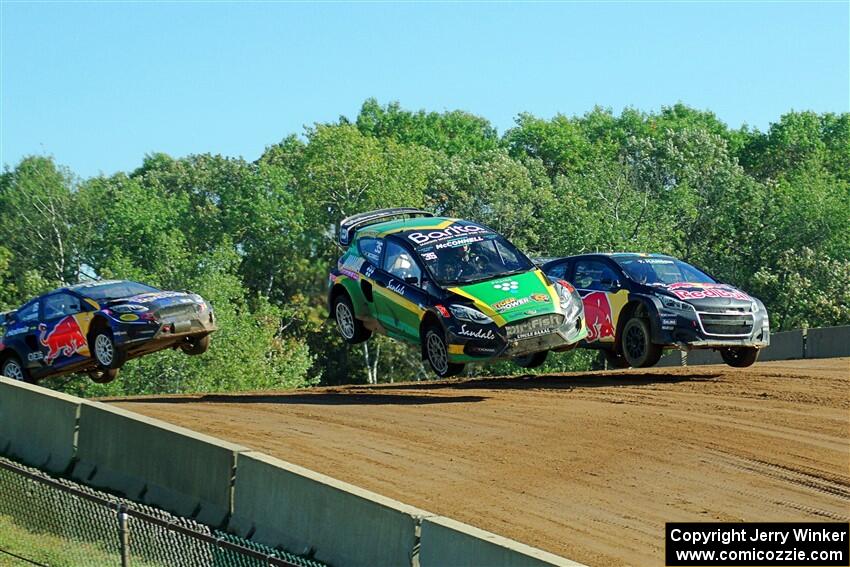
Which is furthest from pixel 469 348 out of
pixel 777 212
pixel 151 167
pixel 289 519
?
pixel 151 167

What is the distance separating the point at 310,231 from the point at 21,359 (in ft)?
148

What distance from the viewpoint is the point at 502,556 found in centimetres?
981

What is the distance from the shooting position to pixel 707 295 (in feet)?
66.5

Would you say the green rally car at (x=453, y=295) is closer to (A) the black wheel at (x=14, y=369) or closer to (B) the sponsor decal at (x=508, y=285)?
(B) the sponsor decal at (x=508, y=285)

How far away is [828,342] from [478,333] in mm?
12441

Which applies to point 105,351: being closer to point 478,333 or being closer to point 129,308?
point 129,308

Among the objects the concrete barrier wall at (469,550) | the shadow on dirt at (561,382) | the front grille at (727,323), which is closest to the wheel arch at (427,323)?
the shadow on dirt at (561,382)

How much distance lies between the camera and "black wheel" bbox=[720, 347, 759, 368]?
2142 cm

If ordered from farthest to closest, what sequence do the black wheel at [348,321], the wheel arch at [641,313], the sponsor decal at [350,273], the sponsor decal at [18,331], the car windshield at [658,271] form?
A: the sponsor decal at [18,331]
the black wheel at [348,321]
the car windshield at [658,271]
the sponsor decal at [350,273]
the wheel arch at [641,313]

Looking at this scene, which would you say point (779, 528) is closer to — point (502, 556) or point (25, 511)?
point (502, 556)

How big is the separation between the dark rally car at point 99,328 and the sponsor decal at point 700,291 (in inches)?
295

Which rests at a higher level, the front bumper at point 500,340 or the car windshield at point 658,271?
the car windshield at point 658,271

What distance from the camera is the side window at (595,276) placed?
2138 centimetres

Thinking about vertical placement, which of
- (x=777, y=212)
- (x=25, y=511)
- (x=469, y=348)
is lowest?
(x=25, y=511)
